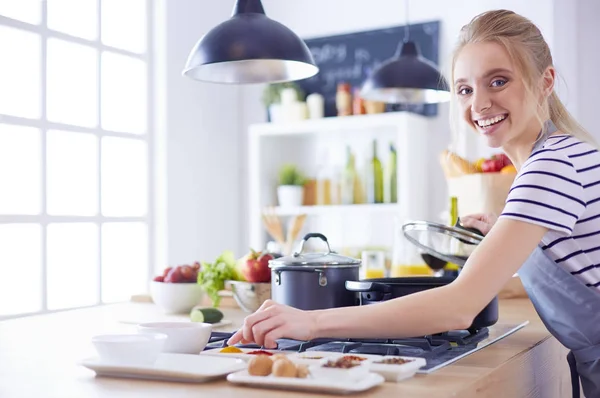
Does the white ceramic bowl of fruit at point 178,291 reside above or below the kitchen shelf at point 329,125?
below

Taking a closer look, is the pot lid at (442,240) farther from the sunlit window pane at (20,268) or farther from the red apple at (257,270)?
the sunlit window pane at (20,268)

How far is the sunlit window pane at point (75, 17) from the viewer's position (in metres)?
4.31

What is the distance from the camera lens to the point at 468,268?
1.38 metres

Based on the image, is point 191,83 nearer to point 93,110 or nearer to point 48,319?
point 93,110

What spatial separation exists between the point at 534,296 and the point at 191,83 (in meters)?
4.01

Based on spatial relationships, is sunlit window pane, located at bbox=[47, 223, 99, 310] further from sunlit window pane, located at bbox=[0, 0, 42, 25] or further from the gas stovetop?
the gas stovetop

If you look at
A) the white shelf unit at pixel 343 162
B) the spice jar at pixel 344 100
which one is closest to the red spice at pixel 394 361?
the white shelf unit at pixel 343 162

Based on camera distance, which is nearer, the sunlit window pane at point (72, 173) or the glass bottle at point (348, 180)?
the sunlit window pane at point (72, 173)

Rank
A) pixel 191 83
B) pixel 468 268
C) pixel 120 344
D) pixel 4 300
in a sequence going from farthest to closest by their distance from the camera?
pixel 191 83 → pixel 4 300 → pixel 468 268 → pixel 120 344

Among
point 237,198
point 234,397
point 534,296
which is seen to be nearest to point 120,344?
point 234,397

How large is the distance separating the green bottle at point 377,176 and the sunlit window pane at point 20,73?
2.08 metres

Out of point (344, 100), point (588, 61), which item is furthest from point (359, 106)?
point (588, 61)


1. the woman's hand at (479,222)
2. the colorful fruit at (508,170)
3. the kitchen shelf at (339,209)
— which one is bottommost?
the woman's hand at (479,222)

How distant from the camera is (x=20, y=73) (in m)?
4.08
